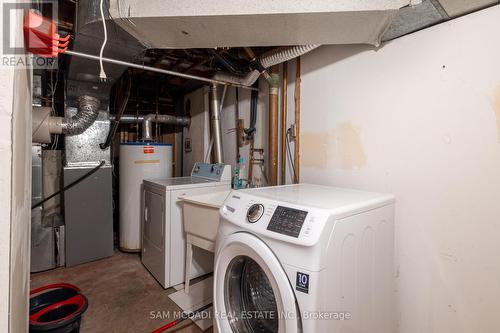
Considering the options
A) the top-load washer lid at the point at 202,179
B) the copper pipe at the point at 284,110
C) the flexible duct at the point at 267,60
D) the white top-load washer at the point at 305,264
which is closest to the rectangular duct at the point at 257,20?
the flexible duct at the point at 267,60

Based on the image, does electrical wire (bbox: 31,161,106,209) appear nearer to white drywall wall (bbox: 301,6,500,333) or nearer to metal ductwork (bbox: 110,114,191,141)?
metal ductwork (bbox: 110,114,191,141)

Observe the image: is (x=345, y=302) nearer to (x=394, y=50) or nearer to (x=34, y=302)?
(x=394, y=50)

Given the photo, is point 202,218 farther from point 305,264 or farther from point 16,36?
point 16,36

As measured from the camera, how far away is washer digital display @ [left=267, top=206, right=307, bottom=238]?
1.00m

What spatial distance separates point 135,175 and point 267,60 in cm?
198

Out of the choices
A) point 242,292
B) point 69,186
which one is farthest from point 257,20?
point 69,186

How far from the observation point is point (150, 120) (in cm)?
315

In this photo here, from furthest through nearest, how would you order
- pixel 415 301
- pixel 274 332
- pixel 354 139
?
pixel 354 139 → pixel 415 301 → pixel 274 332

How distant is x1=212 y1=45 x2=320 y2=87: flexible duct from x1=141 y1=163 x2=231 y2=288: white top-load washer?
2.85 feet

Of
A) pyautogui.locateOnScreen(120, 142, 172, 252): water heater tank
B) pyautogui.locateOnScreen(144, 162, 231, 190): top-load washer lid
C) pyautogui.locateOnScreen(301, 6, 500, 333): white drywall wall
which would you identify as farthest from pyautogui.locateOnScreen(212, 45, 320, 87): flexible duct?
pyautogui.locateOnScreen(120, 142, 172, 252): water heater tank

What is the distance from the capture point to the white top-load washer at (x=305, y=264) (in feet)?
3.10

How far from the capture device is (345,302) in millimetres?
1044

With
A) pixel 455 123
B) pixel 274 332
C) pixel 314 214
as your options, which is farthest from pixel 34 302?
pixel 455 123

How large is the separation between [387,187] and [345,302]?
2.71 ft
